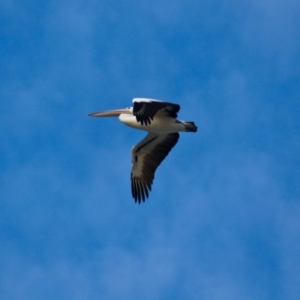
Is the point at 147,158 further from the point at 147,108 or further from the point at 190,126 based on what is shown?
the point at 147,108

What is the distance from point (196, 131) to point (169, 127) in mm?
676

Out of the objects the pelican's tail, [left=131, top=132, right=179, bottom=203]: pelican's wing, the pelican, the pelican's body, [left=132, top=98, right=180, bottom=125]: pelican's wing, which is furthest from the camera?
[left=131, top=132, right=179, bottom=203]: pelican's wing

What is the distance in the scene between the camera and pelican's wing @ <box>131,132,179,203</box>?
2614 centimetres

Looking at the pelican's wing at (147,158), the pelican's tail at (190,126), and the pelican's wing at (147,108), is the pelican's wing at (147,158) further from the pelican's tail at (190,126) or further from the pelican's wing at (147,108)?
the pelican's wing at (147,108)

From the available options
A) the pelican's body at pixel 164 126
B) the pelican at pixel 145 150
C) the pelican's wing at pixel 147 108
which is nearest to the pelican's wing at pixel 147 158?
the pelican at pixel 145 150

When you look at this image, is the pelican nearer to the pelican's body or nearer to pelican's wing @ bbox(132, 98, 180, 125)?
the pelican's body

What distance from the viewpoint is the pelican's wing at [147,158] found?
85.8 ft

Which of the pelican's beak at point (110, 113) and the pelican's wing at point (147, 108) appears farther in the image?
the pelican's beak at point (110, 113)

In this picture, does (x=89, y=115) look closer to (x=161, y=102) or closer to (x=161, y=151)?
(x=161, y=151)

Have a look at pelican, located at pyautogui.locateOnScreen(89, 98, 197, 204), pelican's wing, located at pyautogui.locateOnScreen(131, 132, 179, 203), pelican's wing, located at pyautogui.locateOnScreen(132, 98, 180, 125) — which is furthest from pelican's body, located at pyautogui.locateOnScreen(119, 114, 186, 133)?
pelican's wing, located at pyautogui.locateOnScreen(131, 132, 179, 203)

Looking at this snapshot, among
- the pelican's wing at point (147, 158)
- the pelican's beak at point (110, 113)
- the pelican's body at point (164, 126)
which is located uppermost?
the pelican's beak at point (110, 113)

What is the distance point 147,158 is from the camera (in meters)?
26.4

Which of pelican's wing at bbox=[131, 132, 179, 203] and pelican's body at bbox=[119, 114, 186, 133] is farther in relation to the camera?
pelican's wing at bbox=[131, 132, 179, 203]

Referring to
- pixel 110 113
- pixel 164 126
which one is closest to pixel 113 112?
pixel 110 113
